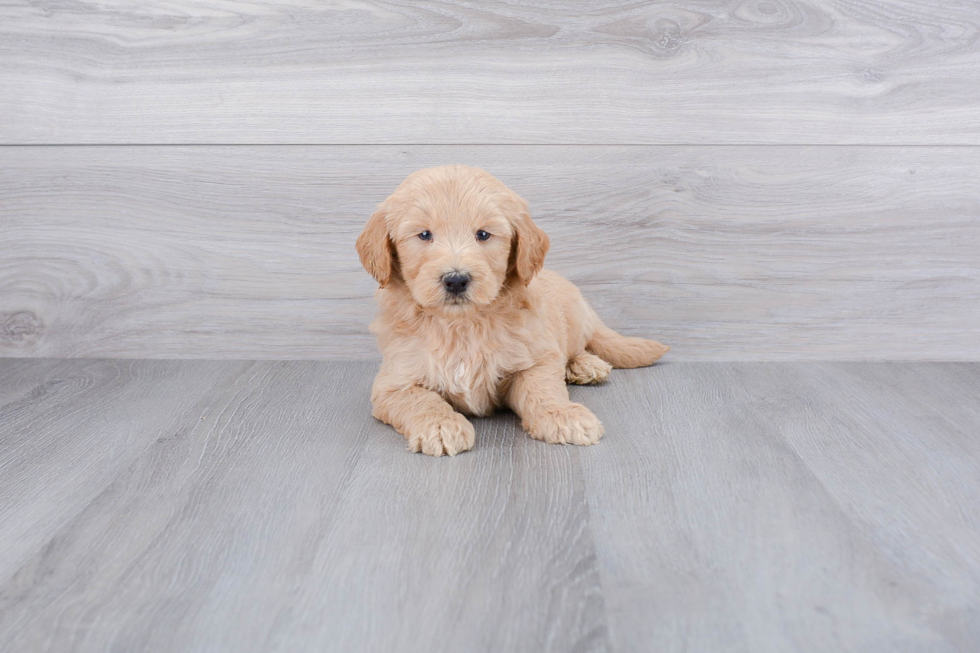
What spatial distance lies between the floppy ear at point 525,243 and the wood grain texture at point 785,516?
1.50 feet

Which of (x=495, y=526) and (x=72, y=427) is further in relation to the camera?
(x=72, y=427)

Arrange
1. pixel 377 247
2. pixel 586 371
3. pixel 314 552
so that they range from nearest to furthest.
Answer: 1. pixel 314 552
2. pixel 377 247
3. pixel 586 371

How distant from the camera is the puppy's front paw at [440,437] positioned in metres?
1.77

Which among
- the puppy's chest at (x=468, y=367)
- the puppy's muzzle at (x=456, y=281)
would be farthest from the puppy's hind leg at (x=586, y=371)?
the puppy's muzzle at (x=456, y=281)

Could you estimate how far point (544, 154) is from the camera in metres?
2.53

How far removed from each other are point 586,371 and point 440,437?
Result: 71cm

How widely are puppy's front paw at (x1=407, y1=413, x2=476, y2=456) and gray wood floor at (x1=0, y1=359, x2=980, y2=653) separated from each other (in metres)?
0.03

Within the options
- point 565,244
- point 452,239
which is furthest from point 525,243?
point 565,244

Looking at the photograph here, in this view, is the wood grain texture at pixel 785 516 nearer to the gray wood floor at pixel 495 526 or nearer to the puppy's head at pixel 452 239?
the gray wood floor at pixel 495 526

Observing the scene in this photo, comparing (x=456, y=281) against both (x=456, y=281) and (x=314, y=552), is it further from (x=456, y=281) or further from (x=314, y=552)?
(x=314, y=552)

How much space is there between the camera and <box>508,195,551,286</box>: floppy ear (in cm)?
188

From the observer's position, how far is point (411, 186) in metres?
1.87

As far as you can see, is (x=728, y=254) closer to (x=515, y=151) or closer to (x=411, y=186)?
(x=515, y=151)

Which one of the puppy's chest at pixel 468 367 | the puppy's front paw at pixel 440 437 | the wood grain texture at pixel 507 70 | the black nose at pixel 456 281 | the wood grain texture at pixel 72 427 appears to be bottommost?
the wood grain texture at pixel 72 427
